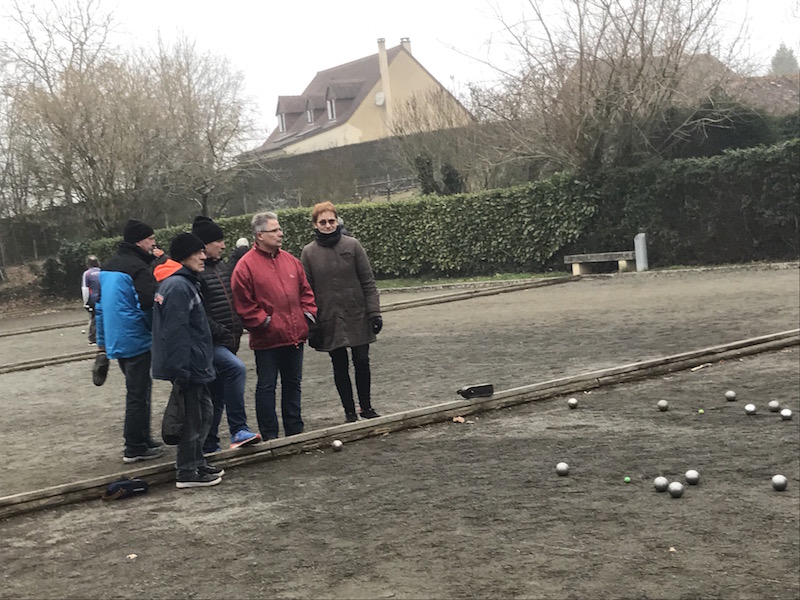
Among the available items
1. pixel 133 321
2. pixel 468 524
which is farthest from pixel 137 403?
pixel 468 524

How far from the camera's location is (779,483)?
4.99 m

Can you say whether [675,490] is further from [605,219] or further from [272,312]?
[605,219]

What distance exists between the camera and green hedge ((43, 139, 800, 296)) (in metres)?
19.2

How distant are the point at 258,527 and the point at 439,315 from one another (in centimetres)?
1111

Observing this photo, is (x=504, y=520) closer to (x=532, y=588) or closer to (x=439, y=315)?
(x=532, y=588)

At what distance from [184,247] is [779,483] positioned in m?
3.93

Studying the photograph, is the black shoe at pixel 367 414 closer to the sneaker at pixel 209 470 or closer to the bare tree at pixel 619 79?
the sneaker at pixel 209 470

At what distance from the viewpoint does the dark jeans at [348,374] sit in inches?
283

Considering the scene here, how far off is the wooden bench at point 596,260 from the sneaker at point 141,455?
15.8 m

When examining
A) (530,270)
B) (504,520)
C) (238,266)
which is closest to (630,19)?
(530,270)

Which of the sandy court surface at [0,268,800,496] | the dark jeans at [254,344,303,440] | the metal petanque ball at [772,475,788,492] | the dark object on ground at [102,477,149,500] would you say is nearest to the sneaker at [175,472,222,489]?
the dark object on ground at [102,477,149,500]

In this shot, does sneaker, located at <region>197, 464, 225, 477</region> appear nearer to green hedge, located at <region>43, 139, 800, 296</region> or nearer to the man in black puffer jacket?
the man in black puffer jacket

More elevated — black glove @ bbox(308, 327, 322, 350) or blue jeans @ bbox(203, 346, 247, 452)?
black glove @ bbox(308, 327, 322, 350)

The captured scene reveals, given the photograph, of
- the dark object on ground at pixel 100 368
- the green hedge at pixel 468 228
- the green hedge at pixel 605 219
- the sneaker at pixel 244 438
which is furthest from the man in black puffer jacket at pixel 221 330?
the green hedge at pixel 468 228
